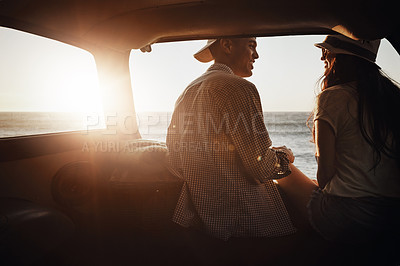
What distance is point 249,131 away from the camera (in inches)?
62.4

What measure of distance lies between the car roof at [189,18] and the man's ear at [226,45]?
120 millimetres

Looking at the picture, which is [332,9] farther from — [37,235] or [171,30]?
[37,235]

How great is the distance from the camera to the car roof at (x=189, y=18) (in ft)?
5.90

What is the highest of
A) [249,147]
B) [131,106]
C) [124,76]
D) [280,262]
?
[124,76]

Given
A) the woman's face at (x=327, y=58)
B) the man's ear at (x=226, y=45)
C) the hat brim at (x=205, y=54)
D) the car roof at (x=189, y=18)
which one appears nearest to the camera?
the car roof at (x=189, y=18)

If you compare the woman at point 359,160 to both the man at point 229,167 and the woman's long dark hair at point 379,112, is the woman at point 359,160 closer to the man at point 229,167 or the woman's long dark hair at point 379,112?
the woman's long dark hair at point 379,112

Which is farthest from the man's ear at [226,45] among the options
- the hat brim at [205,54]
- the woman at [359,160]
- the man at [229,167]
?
the woman at [359,160]

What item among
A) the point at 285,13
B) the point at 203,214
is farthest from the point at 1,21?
the point at 285,13

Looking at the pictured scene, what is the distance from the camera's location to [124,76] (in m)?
3.07

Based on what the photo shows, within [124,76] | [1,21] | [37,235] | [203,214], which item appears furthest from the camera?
[124,76]

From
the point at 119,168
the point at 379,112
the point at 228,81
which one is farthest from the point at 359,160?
the point at 119,168

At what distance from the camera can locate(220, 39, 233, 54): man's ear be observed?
2230 millimetres

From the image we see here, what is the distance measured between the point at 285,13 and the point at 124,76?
1916mm

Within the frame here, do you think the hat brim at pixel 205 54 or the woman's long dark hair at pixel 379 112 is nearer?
the woman's long dark hair at pixel 379 112
